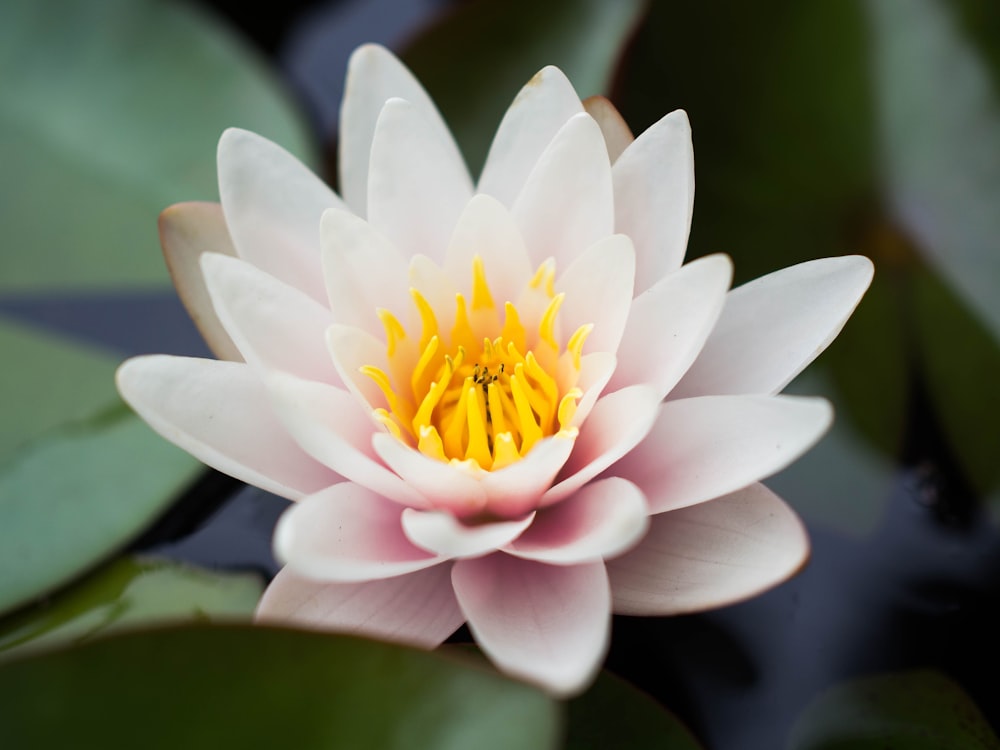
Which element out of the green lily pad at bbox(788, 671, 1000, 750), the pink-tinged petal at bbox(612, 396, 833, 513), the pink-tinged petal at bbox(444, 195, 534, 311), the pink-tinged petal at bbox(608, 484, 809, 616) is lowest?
the green lily pad at bbox(788, 671, 1000, 750)

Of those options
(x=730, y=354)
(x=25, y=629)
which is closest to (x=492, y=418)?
(x=730, y=354)

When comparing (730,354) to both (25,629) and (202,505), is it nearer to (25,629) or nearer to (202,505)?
(202,505)

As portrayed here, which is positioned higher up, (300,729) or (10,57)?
(10,57)

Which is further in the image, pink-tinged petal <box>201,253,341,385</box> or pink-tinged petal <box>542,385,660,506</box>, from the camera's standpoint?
pink-tinged petal <box>201,253,341,385</box>

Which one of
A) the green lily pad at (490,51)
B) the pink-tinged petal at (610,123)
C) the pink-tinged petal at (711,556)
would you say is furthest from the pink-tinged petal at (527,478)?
the green lily pad at (490,51)

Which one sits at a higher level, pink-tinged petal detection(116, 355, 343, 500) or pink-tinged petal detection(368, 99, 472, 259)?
pink-tinged petal detection(368, 99, 472, 259)

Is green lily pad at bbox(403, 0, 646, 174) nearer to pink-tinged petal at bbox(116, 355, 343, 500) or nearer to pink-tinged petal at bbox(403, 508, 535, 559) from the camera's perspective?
pink-tinged petal at bbox(116, 355, 343, 500)

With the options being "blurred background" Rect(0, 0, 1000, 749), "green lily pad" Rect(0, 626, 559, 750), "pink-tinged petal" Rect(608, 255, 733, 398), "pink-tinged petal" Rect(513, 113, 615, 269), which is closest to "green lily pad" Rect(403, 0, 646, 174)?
"blurred background" Rect(0, 0, 1000, 749)
